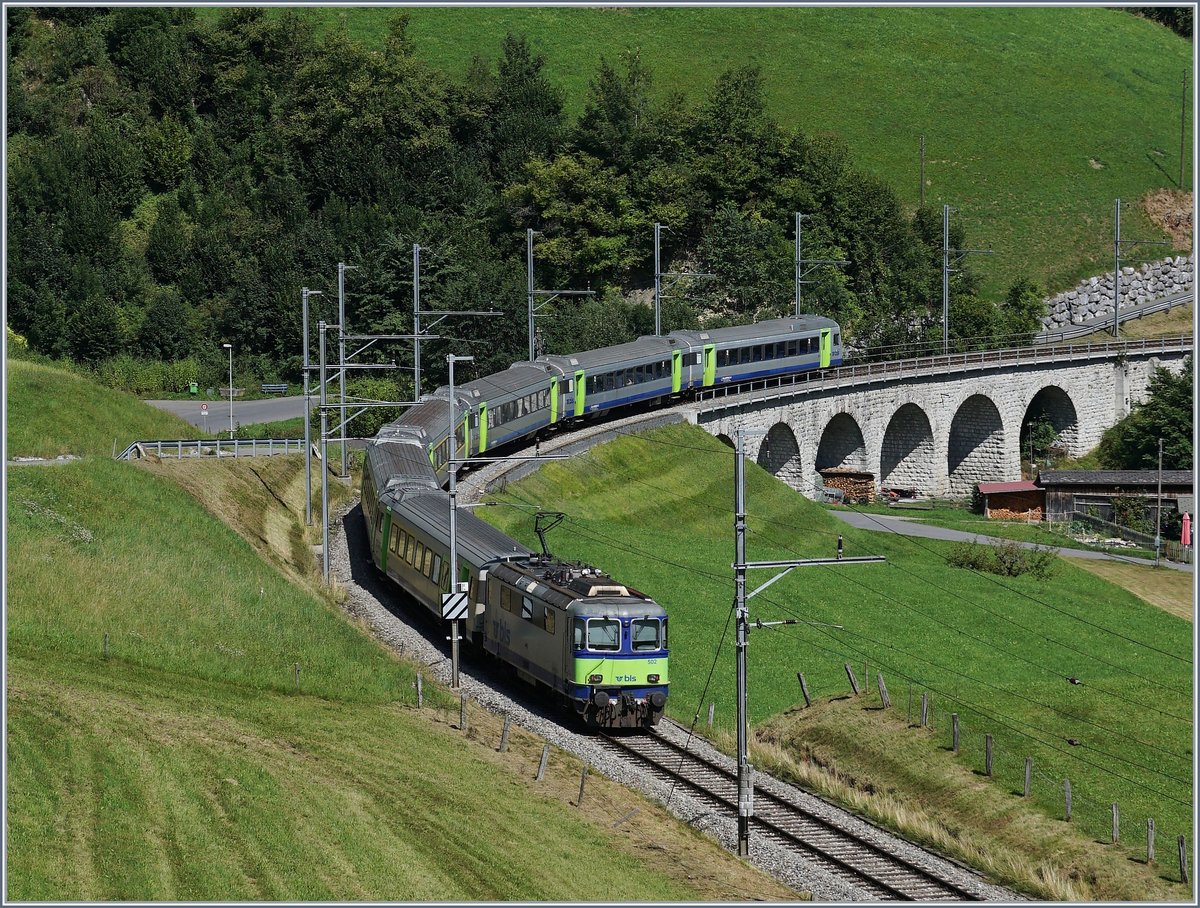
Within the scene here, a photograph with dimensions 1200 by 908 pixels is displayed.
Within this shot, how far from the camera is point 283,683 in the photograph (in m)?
36.2

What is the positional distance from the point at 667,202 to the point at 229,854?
303 feet

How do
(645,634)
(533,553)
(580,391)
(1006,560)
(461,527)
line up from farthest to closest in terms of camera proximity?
(580,391), (1006,560), (461,527), (533,553), (645,634)

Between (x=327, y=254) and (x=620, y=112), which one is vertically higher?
(x=620, y=112)

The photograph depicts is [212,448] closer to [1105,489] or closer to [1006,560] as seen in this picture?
[1006,560]

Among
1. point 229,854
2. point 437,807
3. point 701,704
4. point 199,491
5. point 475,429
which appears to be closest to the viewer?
point 229,854

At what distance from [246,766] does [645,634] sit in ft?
32.1

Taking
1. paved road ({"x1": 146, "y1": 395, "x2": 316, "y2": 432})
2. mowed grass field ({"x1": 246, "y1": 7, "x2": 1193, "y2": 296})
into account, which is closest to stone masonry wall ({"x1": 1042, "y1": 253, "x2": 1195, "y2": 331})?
mowed grass field ({"x1": 246, "y1": 7, "x2": 1193, "y2": 296})

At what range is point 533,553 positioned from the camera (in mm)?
40781

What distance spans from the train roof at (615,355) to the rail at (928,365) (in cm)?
366

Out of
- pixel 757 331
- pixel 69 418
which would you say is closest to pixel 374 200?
pixel 757 331

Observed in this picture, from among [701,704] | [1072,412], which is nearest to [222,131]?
[1072,412]

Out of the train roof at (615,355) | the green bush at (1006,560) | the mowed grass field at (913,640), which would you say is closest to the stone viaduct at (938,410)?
the train roof at (615,355)

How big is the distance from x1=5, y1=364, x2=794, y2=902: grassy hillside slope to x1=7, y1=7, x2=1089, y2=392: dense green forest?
5084cm

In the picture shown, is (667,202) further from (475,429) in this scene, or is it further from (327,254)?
(475,429)
